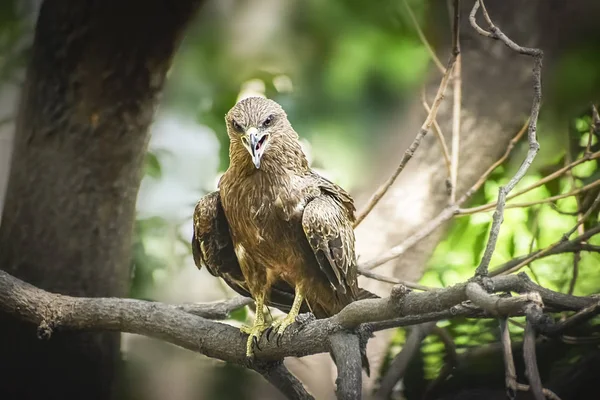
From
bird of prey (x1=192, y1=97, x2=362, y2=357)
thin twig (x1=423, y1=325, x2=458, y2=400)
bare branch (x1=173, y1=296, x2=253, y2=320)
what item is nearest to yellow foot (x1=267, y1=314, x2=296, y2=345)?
bird of prey (x1=192, y1=97, x2=362, y2=357)

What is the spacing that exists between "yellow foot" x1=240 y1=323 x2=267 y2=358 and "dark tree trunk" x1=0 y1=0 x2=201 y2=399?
447mm

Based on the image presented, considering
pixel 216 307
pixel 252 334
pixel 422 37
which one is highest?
pixel 422 37

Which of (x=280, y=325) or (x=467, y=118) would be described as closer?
(x=280, y=325)

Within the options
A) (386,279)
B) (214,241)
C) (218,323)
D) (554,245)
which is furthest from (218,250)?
(554,245)

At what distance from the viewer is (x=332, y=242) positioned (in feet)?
4.56

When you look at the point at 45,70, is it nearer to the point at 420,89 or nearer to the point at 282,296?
the point at 282,296

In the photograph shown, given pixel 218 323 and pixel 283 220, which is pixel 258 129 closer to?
pixel 283 220

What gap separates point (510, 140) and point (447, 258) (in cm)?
30

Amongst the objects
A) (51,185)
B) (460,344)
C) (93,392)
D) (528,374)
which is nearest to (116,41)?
(51,185)

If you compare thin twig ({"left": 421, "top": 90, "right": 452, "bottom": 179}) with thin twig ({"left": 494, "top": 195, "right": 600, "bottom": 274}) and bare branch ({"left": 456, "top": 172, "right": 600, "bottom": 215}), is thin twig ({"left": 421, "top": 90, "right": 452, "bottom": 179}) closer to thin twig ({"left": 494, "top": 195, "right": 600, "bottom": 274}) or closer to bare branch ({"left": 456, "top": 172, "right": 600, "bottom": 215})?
bare branch ({"left": 456, "top": 172, "right": 600, "bottom": 215})

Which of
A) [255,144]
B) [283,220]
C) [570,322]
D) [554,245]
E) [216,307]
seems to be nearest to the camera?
[570,322]

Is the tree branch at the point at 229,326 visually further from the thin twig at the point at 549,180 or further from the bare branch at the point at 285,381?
the thin twig at the point at 549,180

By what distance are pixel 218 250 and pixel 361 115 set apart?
435 millimetres

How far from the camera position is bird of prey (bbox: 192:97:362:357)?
1.38m
